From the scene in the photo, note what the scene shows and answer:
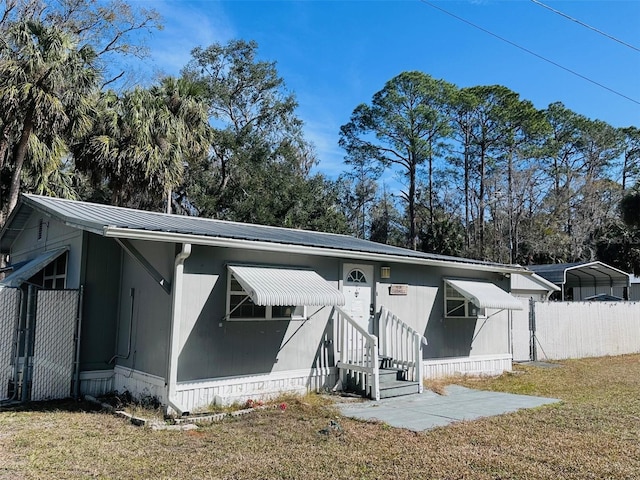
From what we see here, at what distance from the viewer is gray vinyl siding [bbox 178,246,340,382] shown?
7594 millimetres

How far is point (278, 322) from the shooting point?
8.56 metres

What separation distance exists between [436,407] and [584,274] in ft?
66.3

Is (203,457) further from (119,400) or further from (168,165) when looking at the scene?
(168,165)

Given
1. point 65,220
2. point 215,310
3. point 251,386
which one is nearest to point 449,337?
point 251,386

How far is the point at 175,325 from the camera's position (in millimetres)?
7332

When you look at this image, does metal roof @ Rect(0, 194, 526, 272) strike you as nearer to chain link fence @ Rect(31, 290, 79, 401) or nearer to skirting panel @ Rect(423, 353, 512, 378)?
chain link fence @ Rect(31, 290, 79, 401)

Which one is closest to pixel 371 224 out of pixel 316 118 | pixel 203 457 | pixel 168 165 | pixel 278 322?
pixel 316 118

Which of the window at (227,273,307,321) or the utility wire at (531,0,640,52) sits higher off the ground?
the utility wire at (531,0,640,52)

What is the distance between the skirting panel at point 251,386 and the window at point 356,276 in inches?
68.9

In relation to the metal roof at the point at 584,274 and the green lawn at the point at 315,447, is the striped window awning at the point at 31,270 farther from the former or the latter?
the metal roof at the point at 584,274

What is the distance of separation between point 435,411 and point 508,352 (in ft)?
18.2

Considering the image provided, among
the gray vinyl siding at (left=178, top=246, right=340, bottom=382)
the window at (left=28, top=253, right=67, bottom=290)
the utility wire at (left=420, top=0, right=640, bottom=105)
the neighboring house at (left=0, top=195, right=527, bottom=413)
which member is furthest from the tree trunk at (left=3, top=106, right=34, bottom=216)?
the utility wire at (left=420, top=0, right=640, bottom=105)

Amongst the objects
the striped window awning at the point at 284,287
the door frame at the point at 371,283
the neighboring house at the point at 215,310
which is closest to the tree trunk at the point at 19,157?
the neighboring house at the point at 215,310

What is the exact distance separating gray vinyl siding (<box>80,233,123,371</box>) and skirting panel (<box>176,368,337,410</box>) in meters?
1.93
